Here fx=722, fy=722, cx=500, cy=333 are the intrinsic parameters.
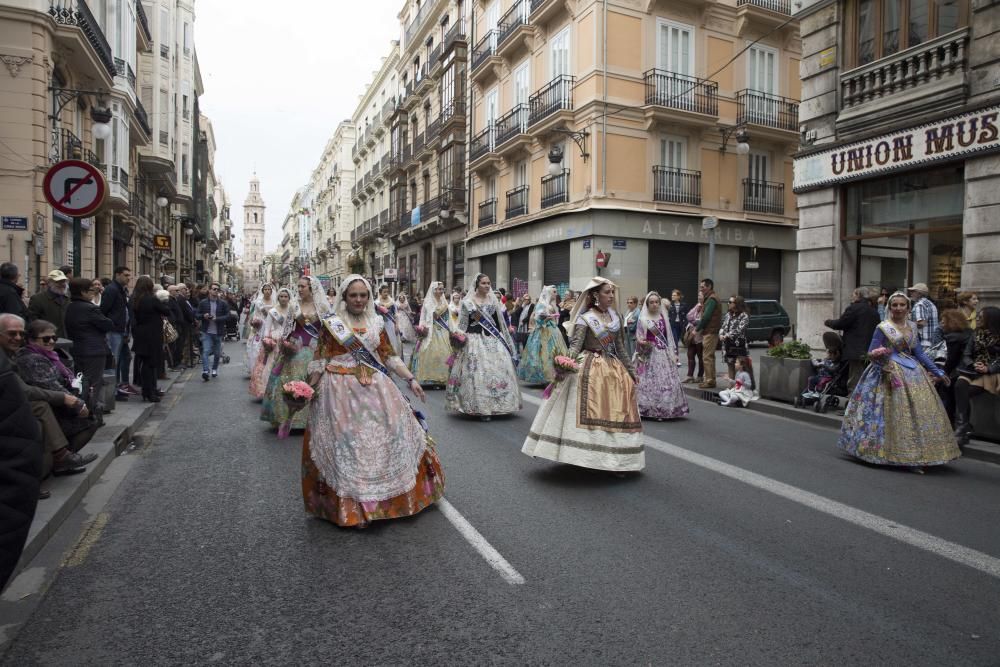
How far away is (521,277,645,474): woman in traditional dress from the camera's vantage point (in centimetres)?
609

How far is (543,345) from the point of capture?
13008mm

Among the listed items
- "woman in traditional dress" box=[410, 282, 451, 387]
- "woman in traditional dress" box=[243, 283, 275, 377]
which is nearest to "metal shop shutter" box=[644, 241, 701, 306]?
"woman in traditional dress" box=[410, 282, 451, 387]

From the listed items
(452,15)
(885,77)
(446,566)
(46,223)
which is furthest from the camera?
(452,15)

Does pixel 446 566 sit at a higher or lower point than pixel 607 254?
lower

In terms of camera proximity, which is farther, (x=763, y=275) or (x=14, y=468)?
(x=763, y=275)

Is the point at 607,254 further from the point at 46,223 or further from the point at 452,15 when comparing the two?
the point at 452,15

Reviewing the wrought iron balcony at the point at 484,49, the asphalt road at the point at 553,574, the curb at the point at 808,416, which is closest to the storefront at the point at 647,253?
the wrought iron balcony at the point at 484,49

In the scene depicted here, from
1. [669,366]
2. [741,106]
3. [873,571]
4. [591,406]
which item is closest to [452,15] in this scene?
[741,106]

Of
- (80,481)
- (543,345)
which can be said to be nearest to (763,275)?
(543,345)

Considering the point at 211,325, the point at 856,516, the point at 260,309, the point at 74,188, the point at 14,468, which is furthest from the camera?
the point at 211,325

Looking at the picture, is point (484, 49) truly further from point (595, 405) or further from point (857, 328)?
point (595, 405)

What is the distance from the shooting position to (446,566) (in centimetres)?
414

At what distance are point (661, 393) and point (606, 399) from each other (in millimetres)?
3570

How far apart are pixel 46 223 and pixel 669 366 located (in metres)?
15.7
